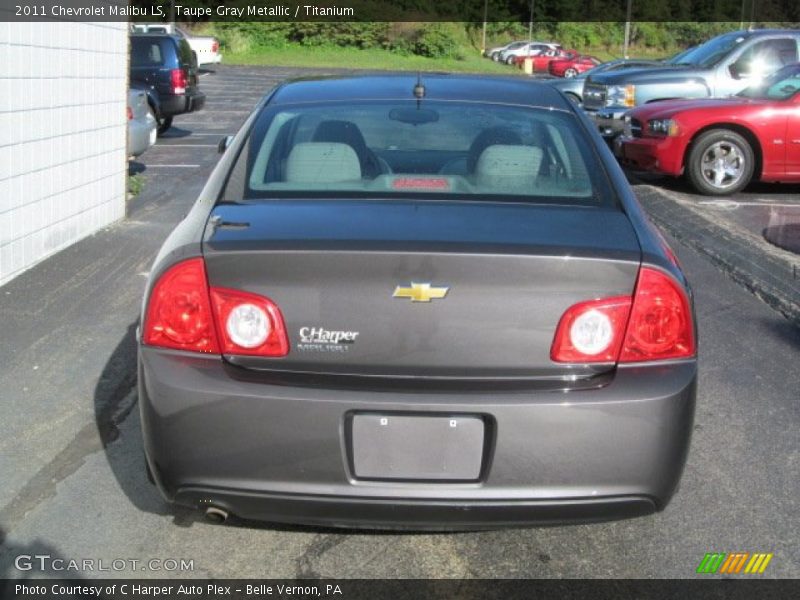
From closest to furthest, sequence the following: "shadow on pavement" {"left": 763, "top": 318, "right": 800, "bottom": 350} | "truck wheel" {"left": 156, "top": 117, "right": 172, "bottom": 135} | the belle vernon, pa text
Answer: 1. the belle vernon, pa text
2. "shadow on pavement" {"left": 763, "top": 318, "right": 800, "bottom": 350}
3. "truck wheel" {"left": 156, "top": 117, "right": 172, "bottom": 135}

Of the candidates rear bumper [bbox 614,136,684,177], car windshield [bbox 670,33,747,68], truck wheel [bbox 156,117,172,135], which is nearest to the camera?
rear bumper [bbox 614,136,684,177]

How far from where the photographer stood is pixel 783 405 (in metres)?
5.22

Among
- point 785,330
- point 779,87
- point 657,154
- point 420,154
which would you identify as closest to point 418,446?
point 420,154

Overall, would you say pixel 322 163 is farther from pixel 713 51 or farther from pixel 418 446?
pixel 713 51

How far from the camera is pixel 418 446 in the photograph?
10.2ft

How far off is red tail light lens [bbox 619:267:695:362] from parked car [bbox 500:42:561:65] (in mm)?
52072

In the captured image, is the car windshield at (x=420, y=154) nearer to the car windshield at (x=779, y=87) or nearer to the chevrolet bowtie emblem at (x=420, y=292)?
the chevrolet bowtie emblem at (x=420, y=292)

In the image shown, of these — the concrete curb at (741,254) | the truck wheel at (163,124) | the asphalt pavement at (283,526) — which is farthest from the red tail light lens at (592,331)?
the truck wheel at (163,124)

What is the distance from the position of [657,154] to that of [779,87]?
6.20 feet

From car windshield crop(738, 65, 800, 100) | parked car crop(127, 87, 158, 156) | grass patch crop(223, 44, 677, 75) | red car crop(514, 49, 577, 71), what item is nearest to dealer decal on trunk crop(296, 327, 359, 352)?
parked car crop(127, 87, 158, 156)

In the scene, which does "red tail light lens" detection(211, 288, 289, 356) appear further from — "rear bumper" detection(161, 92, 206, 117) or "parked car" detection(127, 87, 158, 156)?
"rear bumper" detection(161, 92, 206, 117)

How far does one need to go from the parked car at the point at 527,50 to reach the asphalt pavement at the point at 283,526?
1950 inches

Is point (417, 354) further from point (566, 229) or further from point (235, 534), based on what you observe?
point (235, 534)

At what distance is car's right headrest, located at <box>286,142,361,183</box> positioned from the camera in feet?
12.8
